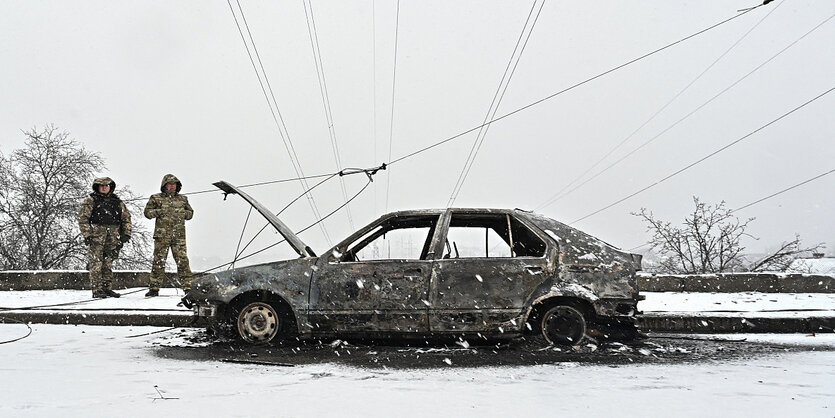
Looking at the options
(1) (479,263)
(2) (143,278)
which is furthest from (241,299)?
(2) (143,278)

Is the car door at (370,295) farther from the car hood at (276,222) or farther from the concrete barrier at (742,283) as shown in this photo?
the concrete barrier at (742,283)

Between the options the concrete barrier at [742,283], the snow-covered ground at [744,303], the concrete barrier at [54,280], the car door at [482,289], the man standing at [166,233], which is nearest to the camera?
the car door at [482,289]

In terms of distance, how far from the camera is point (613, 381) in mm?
3383

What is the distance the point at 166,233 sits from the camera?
7.86 metres

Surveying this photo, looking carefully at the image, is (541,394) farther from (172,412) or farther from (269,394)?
(172,412)

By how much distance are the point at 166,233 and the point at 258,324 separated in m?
4.10

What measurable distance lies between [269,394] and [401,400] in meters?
0.85

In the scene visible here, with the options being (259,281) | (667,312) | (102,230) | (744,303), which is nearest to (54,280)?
(102,230)

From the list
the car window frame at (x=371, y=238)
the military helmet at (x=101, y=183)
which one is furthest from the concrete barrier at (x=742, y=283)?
the military helmet at (x=101, y=183)

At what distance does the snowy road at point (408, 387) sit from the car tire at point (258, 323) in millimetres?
578

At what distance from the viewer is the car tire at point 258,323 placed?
185 inches

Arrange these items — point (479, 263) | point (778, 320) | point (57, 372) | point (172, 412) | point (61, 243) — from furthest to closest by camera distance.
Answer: point (61, 243)
point (778, 320)
point (479, 263)
point (57, 372)
point (172, 412)

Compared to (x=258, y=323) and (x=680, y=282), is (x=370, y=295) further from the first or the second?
(x=680, y=282)

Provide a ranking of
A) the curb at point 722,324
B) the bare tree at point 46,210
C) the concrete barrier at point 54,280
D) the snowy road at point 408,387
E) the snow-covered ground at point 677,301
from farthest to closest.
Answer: the bare tree at point 46,210 → the concrete barrier at point 54,280 → the snow-covered ground at point 677,301 → the curb at point 722,324 → the snowy road at point 408,387
